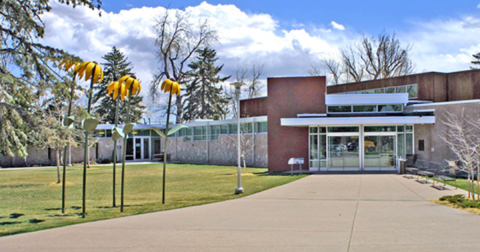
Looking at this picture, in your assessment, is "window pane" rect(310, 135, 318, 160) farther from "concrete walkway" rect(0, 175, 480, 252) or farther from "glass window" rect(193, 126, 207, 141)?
"glass window" rect(193, 126, 207, 141)

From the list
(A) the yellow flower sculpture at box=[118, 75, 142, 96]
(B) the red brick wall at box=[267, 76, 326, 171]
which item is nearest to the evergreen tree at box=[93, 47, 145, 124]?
(B) the red brick wall at box=[267, 76, 326, 171]

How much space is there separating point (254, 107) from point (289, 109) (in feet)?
47.3

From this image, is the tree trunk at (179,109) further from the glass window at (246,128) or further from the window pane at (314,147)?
the window pane at (314,147)

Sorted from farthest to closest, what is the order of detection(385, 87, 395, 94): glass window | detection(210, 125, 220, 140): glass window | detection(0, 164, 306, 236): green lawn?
1. detection(210, 125, 220, 140): glass window
2. detection(385, 87, 395, 94): glass window
3. detection(0, 164, 306, 236): green lawn

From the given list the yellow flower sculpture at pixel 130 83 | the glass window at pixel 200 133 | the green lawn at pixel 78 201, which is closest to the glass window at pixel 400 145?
the green lawn at pixel 78 201

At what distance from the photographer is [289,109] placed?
28156mm

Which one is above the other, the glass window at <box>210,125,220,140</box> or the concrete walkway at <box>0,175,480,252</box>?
the glass window at <box>210,125,220,140</box>

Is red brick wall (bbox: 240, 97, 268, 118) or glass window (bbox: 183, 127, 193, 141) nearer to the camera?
red brick wall (bbox: 240, 97, 268, 118)

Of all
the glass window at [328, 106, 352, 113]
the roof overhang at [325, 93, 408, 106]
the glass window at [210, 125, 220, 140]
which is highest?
the roof overhang at [325, 93, 408, 106]

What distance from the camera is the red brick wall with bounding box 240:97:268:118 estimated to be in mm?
41281

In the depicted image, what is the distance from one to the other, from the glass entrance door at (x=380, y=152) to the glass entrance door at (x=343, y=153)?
603mm

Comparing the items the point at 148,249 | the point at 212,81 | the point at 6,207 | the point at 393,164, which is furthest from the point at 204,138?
the point at 148,249

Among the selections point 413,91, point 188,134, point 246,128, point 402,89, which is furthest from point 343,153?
point 188,134

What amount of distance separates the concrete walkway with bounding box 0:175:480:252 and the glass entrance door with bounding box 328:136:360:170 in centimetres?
1213
